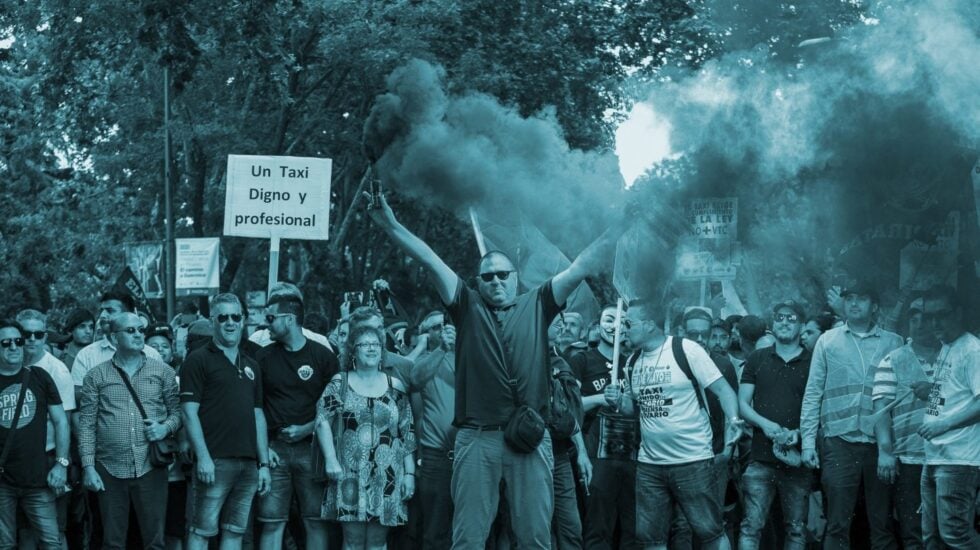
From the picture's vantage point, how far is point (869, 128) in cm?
1070

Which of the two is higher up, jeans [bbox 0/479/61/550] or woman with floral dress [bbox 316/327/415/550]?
woman with floral dress [bbox 316/327/415/550]

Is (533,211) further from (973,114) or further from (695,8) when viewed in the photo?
(695,8)

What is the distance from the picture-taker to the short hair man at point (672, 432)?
9.41 m

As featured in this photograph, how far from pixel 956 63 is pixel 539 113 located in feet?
40.8

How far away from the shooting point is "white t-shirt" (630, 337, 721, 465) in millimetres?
9469

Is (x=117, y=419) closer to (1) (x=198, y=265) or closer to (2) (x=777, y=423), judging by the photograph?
(2) (x=777, y=423)

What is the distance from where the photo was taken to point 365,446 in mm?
9781

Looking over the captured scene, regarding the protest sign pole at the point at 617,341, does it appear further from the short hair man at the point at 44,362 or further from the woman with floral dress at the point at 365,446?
the short hair man at the point at 44,362

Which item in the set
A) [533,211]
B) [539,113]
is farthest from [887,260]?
[539,113]

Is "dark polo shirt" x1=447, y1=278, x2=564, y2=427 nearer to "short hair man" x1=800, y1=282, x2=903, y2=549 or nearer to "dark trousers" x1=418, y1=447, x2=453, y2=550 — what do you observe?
"dark trousers" x1=418, y1=447, x2=453, y2=550

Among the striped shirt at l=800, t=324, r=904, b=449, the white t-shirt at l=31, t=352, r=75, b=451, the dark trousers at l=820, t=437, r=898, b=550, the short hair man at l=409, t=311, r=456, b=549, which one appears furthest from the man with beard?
the white t-shirt at l=31, t=352, r=75, b=451


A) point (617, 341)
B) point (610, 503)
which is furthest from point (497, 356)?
point (610, 503)

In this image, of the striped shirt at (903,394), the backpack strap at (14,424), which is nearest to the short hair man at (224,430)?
the backpack strap at (14,424)

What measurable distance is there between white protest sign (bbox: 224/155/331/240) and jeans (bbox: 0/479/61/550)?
3.55 metres
